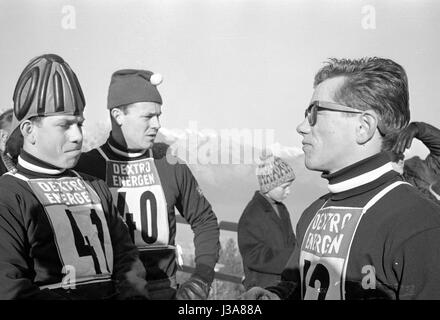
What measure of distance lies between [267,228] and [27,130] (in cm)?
123

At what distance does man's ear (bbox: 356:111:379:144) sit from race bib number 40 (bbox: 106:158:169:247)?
3.56 ft

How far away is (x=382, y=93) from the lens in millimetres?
1858

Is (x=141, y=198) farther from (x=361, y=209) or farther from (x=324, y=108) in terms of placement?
(x=361, y=209)

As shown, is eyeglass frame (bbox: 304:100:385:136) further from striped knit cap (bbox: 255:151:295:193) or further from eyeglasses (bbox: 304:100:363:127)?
striped knit cap (bbox: 255:151:295:193)

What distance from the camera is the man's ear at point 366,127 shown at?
1864 millimetres

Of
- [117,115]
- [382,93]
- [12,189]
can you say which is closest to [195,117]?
[117,115]

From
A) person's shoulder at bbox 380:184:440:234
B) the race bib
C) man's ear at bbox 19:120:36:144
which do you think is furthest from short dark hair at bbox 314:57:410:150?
man's ear at bbox 19:120:36:144

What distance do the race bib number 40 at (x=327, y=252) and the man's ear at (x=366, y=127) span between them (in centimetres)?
23

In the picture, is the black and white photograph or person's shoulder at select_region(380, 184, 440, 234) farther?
the black and white photograph

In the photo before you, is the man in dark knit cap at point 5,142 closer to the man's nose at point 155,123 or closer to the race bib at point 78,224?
the race bib at point 78,224

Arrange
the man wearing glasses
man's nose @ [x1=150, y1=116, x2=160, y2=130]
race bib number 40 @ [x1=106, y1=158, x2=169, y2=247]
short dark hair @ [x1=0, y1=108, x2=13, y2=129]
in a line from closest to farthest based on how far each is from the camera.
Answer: the man wearing glasses, short dark hair @ [x1=0, y1=108, x2=13, y2=129], race bib number 40 @ [x1=106, y1=158, x2=169, y2=247], man's nose @ [x1=150, y1=116, x2=160, y2=130]

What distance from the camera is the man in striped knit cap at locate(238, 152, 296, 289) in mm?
2809

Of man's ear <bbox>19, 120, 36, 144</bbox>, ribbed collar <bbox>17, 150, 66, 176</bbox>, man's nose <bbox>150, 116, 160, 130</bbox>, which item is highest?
man's ear <bbox>19, 120, 36, 144</bbox>
